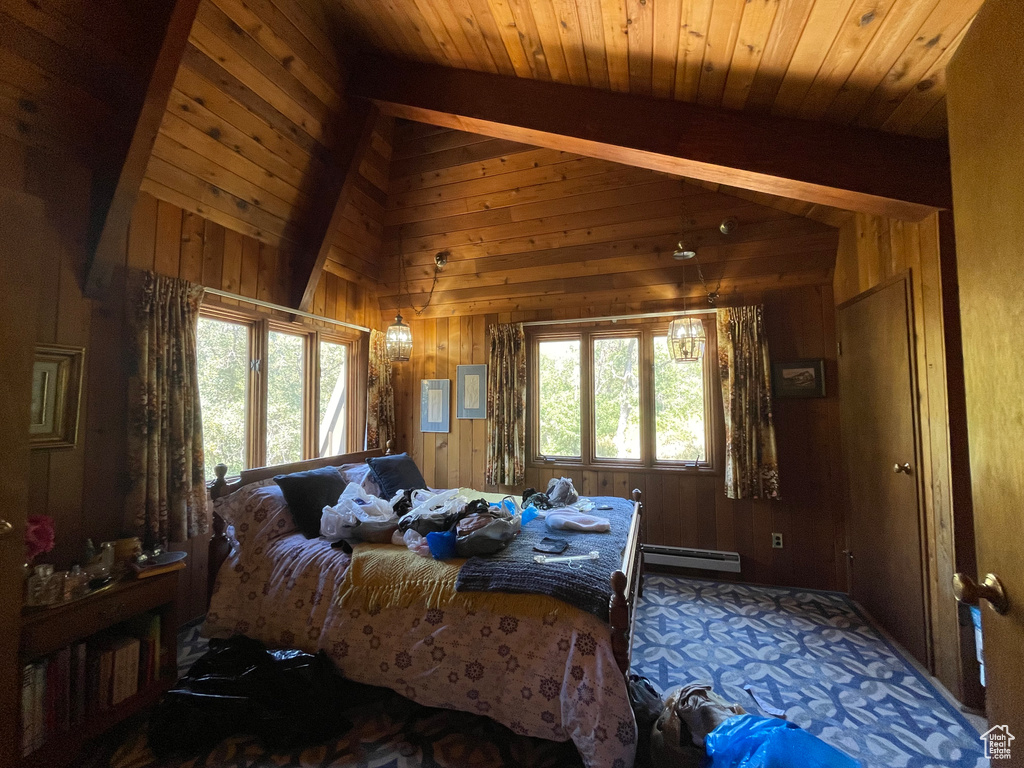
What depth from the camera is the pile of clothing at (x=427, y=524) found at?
6.77 ft

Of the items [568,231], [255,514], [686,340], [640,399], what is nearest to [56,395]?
[255,514]

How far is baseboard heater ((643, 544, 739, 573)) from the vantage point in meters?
3.27

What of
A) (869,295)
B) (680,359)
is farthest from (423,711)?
(869,295)

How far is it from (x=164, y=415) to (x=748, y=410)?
12.8ft

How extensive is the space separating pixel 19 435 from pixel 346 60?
2754mm

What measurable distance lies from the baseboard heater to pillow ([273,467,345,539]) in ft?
8.33

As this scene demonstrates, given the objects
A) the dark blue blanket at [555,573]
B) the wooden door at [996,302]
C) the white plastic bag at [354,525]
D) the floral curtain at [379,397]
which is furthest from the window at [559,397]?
the wooden door at [996,302]

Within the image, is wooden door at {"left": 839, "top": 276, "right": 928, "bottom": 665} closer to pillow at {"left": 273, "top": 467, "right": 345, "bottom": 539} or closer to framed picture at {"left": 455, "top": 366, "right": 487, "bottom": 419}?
framed picture at {"left": 455, "top": 366, "right": 487, "bottom": 419}

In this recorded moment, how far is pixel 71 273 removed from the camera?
2098 millimetres

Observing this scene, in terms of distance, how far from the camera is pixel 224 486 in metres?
2.54

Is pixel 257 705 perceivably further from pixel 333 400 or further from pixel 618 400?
pixel 618 400

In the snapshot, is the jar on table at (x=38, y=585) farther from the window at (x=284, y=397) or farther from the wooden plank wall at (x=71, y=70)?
the wooden plank wall at (x=71, y=70)

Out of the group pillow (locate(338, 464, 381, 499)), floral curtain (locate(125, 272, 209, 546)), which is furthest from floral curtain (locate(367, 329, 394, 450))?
floral curtain (locate(125, 272, 209, 546))

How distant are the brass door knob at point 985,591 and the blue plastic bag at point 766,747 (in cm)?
80
